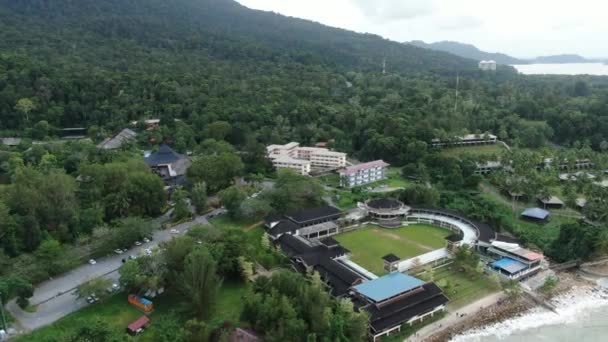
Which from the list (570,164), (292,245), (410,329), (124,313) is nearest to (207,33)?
(570,164)

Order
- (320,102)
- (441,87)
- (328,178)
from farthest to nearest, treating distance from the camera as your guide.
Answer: (441,87), (320,102), (328,178)

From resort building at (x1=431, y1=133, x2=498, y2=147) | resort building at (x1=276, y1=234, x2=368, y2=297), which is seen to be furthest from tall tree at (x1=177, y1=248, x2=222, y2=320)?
resort building at (x1=431, y1=133, x2=498, y2=147)

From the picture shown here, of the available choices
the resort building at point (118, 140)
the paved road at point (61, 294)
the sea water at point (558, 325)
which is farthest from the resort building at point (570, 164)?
the resort building at point (118, 140)

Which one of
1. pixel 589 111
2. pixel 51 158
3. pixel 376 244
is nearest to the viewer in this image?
pixel 376 244

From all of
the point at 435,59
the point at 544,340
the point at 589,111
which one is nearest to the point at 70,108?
the point at 544,340

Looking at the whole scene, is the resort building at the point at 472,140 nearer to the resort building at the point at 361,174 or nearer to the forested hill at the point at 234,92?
the forested hill at the point at 234,92

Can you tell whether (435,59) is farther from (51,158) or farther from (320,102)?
(51,158)
